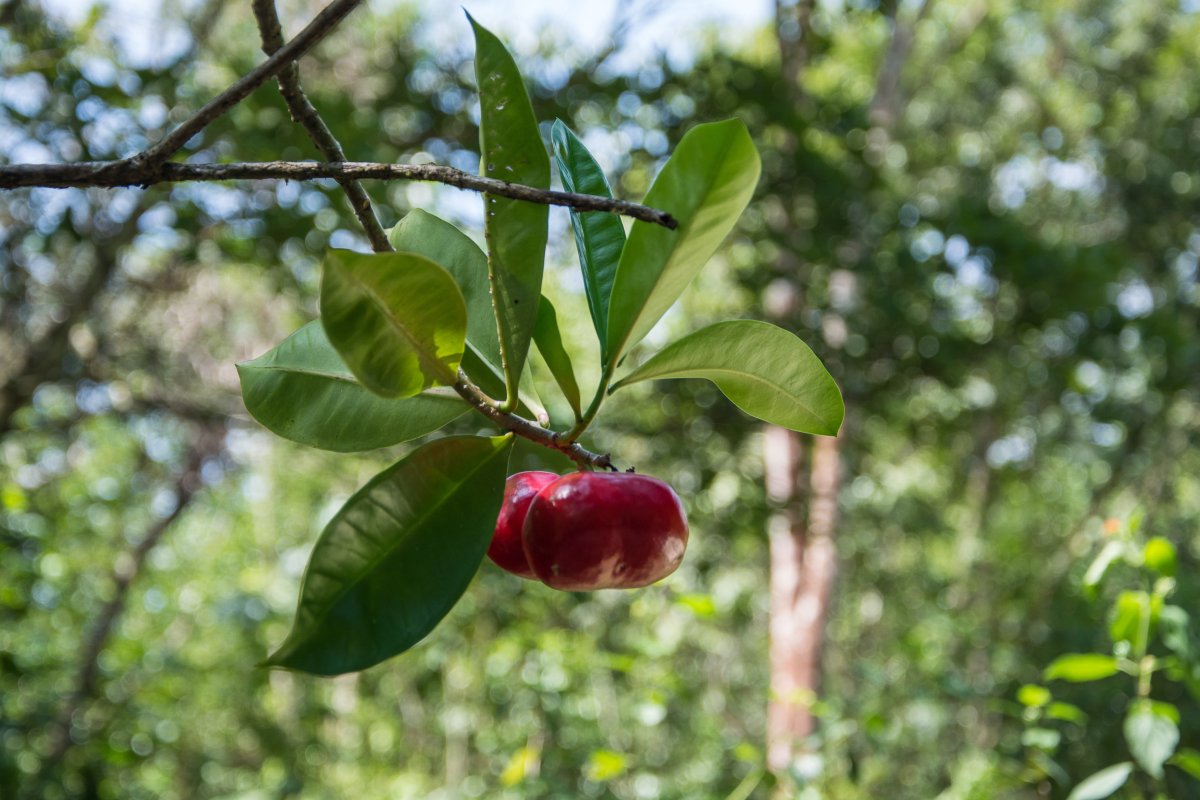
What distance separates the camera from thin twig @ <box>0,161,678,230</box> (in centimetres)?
50

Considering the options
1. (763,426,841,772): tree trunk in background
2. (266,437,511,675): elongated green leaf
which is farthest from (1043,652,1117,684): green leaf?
(763,426,841,772): tree trunk in background

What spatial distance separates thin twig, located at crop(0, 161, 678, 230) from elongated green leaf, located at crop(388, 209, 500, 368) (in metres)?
0.14

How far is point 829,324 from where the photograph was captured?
3887mm

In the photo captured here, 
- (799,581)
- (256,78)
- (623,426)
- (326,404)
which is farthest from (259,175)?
(799,581)

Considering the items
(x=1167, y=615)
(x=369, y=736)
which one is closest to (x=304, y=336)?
(x=1167, y=615)

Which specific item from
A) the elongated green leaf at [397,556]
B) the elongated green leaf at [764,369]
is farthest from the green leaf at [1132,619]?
the elongated green leaf at [397,556]

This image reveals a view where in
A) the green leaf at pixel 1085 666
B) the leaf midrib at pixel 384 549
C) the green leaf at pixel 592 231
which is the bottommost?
the green leaf at pixel 1085 666

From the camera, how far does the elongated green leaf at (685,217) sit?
52 cm

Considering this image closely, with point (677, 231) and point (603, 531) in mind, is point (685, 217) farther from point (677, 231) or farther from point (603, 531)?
point (603, 531)

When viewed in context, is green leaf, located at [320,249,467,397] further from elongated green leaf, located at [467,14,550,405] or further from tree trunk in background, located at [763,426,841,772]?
tree trunk in background, located at [763,426,841,772]

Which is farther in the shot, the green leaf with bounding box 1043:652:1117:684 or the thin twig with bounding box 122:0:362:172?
the green leaf with bounding box 1043:652:1117:684

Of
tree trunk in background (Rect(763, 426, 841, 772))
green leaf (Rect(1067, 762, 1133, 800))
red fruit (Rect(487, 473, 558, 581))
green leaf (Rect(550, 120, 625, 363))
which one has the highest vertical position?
green leaf (Rect(550, 120, 625, 363))

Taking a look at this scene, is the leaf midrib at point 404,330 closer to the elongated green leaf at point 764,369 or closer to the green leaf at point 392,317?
the green leaf at point 392,317

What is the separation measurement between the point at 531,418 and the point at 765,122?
107 inches
